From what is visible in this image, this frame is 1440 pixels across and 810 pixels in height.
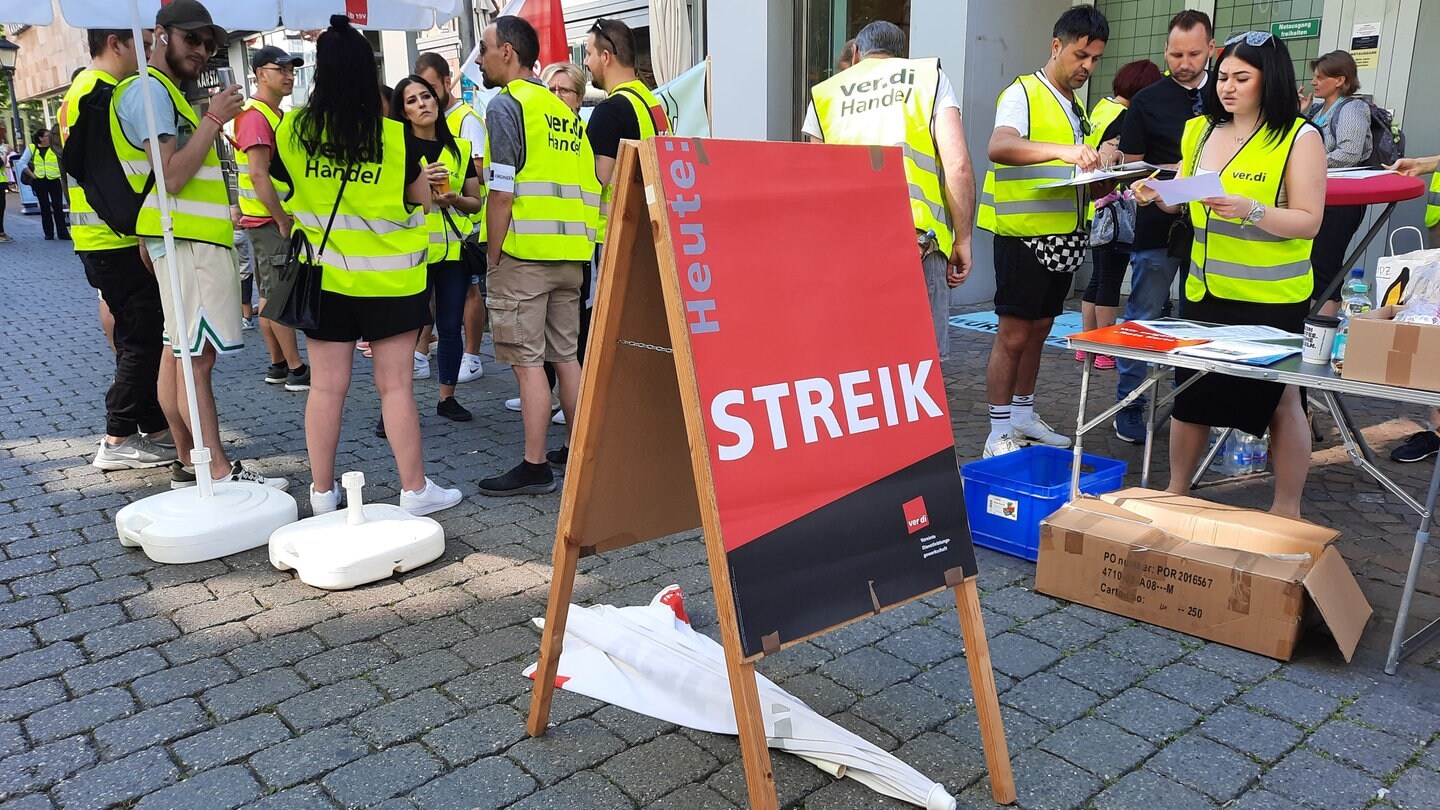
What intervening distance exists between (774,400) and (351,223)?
2232 mm

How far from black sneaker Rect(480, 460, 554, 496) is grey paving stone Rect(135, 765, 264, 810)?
2072mm

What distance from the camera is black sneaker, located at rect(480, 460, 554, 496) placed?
4363 millimetres

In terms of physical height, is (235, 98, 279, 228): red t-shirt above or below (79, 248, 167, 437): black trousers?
above

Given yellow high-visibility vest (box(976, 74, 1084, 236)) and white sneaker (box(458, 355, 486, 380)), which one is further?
white sneaker (box(458, 355, 486, 380))

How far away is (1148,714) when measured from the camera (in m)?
2.62

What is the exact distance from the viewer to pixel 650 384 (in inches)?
95.4

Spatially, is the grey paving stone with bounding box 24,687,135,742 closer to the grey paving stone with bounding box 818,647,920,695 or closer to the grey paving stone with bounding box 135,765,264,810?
the grey paving stone with bounding box 135,765,264,810

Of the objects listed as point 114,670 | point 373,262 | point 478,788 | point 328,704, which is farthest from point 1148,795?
point 373,262

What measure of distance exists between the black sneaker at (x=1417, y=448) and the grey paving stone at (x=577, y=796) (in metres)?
4.32

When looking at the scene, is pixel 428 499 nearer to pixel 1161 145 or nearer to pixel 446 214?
pixel 446 214

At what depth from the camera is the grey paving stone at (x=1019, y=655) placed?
285 centimetres

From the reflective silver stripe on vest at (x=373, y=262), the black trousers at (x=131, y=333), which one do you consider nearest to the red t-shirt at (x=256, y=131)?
the reflective silver stripe on vest at (x=373, y=262)

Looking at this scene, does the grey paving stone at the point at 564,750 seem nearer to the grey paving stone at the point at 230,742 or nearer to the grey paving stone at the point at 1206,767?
the grey paving stone at the point at 230,742

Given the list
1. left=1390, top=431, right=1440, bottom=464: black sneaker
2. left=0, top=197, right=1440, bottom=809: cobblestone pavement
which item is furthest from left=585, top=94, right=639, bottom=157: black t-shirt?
left=1390, top=431, right=1440, bottom=464: black sneaker
